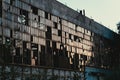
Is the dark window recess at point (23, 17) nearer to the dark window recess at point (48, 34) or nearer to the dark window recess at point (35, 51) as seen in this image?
the dark window recess at point (35, 51)

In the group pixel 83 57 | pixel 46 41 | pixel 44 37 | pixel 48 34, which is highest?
pixel 48 34

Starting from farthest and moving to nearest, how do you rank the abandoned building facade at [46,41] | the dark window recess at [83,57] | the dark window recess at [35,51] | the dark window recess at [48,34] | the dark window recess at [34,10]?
the dark window recess at [83,57] < the dark window recess at [48,34] < the dark window recess at [34,10] < the dark window recess at [35,51] < the abandoned building facade at [46,41]

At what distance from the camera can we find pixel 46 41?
1918 inches

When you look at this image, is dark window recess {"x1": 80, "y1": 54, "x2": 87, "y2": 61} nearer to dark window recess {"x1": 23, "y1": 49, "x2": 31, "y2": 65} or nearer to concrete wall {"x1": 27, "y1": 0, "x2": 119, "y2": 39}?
concrete wall {"x1": 27, "y1": 0, "x2": 119, "y2": 39}

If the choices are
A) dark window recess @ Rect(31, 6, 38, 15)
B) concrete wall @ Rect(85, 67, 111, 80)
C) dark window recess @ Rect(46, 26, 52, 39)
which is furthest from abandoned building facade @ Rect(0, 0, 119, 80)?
concrete wall @ Rect(85, 67, 111, 80)

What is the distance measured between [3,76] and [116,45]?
4858cm

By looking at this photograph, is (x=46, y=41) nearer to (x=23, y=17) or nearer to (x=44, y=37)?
(x=44, y=37)

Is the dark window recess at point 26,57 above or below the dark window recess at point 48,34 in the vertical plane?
below

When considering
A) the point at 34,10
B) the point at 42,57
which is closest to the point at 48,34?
the point at 42,57

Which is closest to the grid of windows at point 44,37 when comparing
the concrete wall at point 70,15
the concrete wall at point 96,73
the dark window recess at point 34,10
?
the dark window recess at point 34,10

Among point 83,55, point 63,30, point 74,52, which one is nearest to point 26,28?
point 63,30

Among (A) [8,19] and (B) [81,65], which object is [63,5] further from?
(A) [8,19]

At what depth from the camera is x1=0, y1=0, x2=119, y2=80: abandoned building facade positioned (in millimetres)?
39719

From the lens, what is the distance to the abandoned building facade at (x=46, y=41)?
3972 cm
